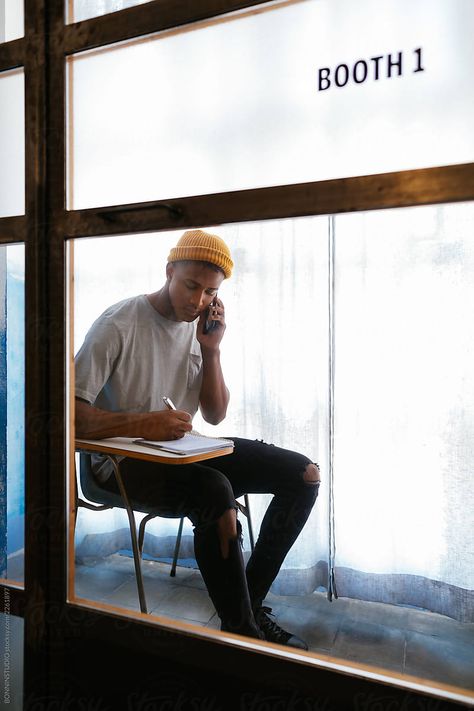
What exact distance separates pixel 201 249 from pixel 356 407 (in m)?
0.73

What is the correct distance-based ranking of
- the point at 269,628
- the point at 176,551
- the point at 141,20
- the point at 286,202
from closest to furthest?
the point at 286,202, the point at 141,20, the point at 269,628, the point at 176,551

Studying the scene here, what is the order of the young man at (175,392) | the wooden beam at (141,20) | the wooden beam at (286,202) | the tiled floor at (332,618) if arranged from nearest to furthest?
the wooden beam at (286,202), the wooden beam at (141,20), the tiled floor at (332,618), the young man at (175,392)

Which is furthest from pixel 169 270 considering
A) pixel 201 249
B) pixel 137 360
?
pixel 137 360

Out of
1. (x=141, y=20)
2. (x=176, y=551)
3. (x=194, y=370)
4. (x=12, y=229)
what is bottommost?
(x=176, y=551)

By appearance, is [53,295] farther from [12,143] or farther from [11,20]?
[11,20]

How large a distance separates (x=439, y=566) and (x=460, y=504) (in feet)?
0.70

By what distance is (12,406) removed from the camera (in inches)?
57.6

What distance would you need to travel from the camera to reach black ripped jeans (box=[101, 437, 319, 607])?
137cm

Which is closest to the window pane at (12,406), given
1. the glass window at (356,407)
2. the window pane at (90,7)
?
the glass window at (356,407)

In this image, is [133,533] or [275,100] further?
[133,533]

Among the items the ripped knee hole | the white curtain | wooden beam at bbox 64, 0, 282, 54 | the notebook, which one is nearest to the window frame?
wooden beam at bbox 64, 0, 282, 54

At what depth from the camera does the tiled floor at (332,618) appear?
124 centimetres

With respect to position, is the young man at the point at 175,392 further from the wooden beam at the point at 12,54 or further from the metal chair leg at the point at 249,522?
the wooden beam at the point at 12,54

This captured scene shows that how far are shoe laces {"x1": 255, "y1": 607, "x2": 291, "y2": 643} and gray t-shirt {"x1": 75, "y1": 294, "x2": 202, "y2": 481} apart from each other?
55 centimetres
